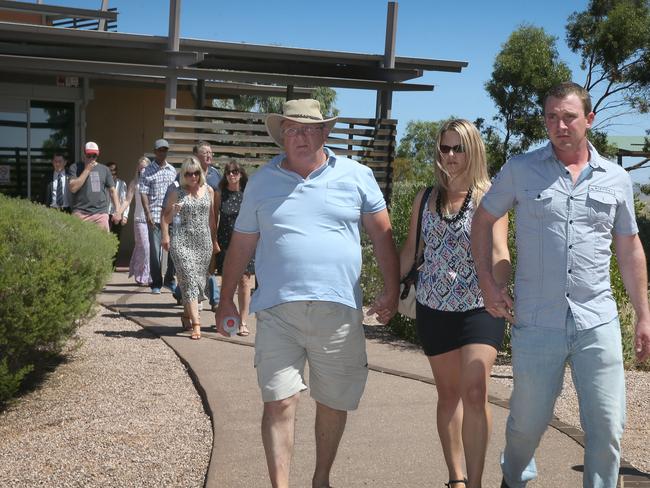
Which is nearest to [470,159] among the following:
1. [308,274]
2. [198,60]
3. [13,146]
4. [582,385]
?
[308,274]

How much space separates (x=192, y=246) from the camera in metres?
9.50

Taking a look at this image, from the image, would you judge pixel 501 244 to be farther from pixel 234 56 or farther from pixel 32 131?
pixel 32 131

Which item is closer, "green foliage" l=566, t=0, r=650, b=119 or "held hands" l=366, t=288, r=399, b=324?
"held hands" l=366, t=288, r=399, b=324

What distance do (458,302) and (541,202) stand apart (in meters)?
0.74

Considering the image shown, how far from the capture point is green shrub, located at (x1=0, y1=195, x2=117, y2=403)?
6.04 metres

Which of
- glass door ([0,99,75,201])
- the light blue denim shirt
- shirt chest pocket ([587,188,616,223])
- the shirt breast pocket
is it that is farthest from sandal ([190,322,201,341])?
glass door ([0,99,75,201])

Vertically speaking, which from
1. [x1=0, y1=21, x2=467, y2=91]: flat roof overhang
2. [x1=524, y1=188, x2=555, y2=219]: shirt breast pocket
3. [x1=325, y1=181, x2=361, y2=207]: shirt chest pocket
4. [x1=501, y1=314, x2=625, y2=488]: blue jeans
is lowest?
[x1=501, y1=314, x2=625, y2=488]: blue jeans

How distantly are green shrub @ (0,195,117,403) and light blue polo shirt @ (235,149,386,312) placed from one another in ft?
6.47

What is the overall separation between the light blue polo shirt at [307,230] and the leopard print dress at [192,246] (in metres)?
4.73

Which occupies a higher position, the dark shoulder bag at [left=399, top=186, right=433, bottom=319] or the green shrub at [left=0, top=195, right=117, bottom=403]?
the dark shoulder bag at [left=399, top=186, right=433, bottom=319]

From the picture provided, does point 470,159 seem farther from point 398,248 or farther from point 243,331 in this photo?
point 398,248

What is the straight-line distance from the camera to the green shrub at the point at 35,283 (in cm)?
604

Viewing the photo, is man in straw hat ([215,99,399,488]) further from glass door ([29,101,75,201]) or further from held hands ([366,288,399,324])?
glass door ([29,101,75,201])

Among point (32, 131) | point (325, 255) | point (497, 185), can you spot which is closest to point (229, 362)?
point (325, 255)
